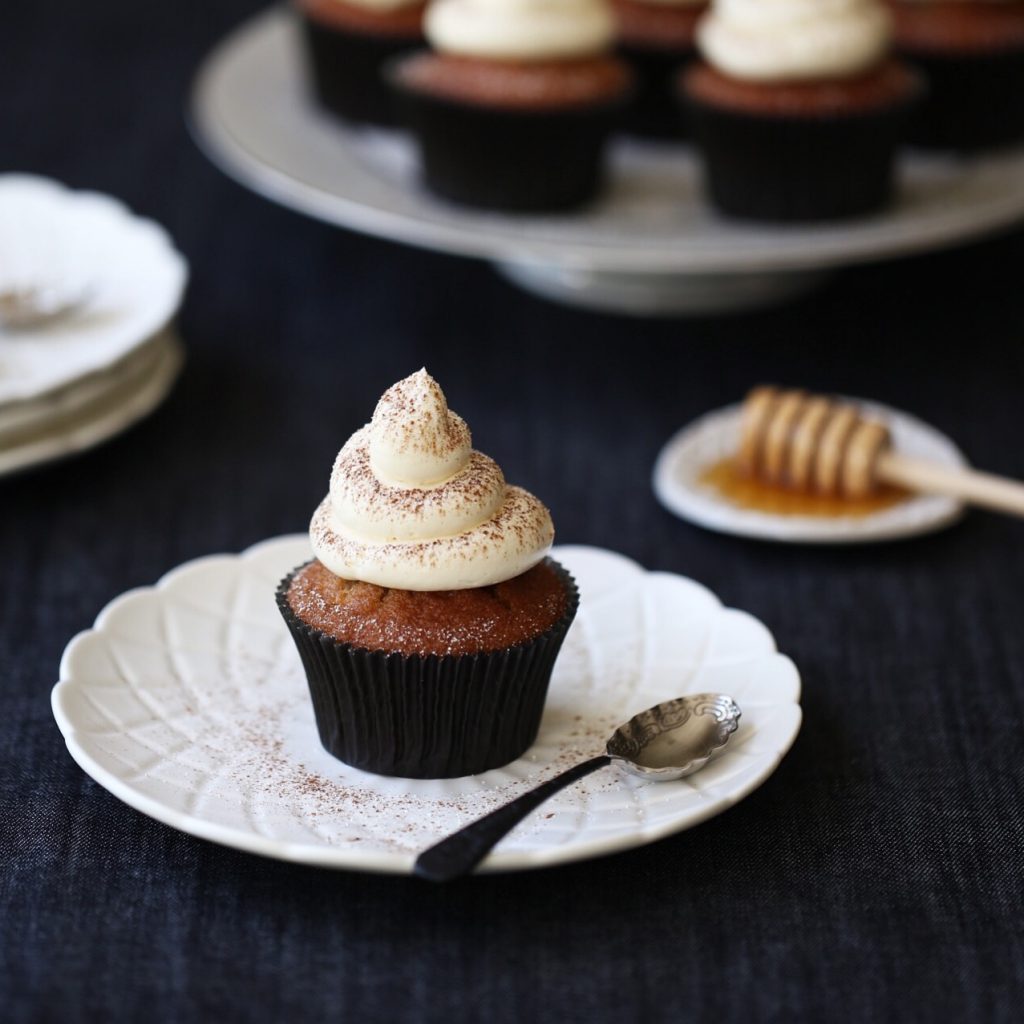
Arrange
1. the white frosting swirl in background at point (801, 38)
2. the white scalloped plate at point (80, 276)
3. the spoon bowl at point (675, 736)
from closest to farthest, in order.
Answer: the spoon bowl at point (675, 736)
the white scalloped plate at point (80, 276)
the white frosting swirl in background at point (801, 38)

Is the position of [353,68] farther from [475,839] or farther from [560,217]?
[475,839]

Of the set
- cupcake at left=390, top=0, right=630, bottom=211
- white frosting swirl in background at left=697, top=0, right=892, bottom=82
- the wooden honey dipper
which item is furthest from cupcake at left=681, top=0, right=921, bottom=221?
the wooden honey dipper

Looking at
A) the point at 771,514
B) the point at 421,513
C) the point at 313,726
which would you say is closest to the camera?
the point at 421,513

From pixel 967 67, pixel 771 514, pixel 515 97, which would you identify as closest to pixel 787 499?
pixel 771 514

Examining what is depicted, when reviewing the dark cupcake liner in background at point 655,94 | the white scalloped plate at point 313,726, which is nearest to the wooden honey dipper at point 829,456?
the white scalloped plate at point 313,726

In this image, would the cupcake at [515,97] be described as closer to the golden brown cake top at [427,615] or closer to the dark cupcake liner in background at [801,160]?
the dark cupcake liner in background at [801,160]

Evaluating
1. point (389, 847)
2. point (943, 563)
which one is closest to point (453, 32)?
point (943, 563)
